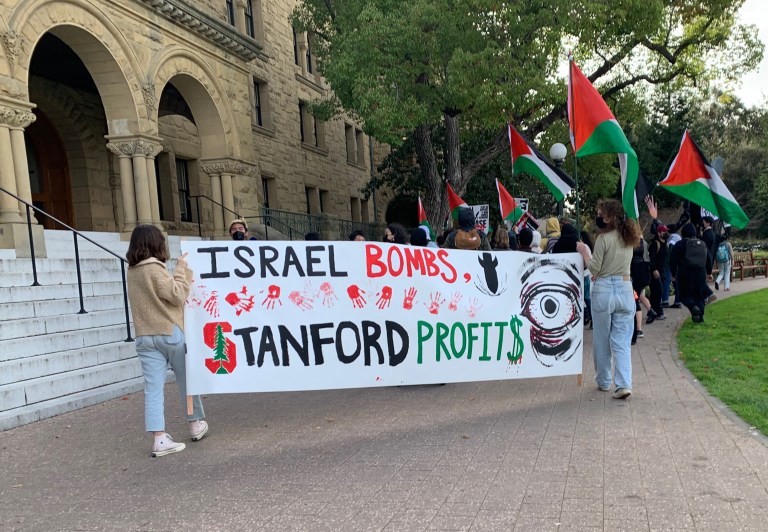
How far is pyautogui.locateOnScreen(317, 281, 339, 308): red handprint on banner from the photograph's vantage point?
5117 mm

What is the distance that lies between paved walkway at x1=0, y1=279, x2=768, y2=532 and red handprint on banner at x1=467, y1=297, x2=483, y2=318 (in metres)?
0.92

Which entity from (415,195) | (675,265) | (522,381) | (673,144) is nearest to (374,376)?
(522,381)

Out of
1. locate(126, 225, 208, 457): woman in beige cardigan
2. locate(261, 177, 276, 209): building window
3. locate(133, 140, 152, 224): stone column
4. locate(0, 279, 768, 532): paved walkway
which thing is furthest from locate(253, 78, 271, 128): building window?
locate(126, 225, 208, 457): woman in beige cardigan

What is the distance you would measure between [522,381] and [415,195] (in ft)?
69.8

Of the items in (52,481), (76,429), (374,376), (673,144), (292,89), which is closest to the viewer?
(52,481)

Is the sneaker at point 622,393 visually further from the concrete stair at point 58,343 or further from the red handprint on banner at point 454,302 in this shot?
the concrete stair at point 58,343

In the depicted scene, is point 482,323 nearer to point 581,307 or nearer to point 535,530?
point 581,307

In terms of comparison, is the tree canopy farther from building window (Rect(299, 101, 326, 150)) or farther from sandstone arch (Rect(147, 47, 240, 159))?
building window (Rect(299, 101, 326, 150))

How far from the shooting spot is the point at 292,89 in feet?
75.2

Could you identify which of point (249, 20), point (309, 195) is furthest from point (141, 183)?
point (309, 195)

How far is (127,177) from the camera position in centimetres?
1205

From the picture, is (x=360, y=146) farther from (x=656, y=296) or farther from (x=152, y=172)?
(x=656, y=296)

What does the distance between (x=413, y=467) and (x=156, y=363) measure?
226 centimetres

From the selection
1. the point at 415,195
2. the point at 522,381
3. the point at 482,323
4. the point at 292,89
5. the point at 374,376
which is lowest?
the point at 522,381
